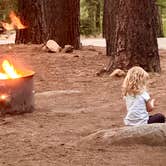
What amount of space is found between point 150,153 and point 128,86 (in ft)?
4.47

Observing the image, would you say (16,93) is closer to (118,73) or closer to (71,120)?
(71,120)

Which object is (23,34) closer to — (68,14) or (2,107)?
(68,14)

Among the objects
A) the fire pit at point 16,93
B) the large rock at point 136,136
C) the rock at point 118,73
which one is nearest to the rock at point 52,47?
the rock at point 118,73

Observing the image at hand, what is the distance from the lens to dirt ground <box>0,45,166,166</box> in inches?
235

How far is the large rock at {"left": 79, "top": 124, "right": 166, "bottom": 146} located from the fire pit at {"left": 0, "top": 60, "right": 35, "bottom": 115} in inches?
83.7

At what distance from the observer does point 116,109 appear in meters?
8.93

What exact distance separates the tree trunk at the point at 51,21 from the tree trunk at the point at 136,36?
4.36 meters

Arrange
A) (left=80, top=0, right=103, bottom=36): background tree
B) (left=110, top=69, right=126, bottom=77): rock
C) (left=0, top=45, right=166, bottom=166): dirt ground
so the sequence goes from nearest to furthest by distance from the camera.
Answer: (left=0, top=45, right=166, bottom=166): dirt ground → (left=110, top=69, right=126, bottom=77): rock → (left=80, top=0, right=103, bottom=36): background tree

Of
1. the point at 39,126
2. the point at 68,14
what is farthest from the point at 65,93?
the point at 68,14

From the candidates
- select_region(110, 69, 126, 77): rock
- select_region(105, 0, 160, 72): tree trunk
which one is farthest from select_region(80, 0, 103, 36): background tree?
select_region(110, 69, 126, 77): rock

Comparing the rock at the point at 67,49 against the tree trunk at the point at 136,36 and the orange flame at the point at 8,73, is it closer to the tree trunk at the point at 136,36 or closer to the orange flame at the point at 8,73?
the tree trunk at the point at 136,36

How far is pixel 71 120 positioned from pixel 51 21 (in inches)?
346

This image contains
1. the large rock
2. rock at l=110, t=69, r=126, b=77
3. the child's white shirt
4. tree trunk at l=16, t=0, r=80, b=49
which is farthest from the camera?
tree trunk at l=16, t=0, r=80, b=49

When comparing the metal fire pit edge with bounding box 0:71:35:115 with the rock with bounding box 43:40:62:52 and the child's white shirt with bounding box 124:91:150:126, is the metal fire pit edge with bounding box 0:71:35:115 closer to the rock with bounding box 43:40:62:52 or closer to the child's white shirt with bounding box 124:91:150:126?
the child's white shirt with bounding box 124:91:150:126
